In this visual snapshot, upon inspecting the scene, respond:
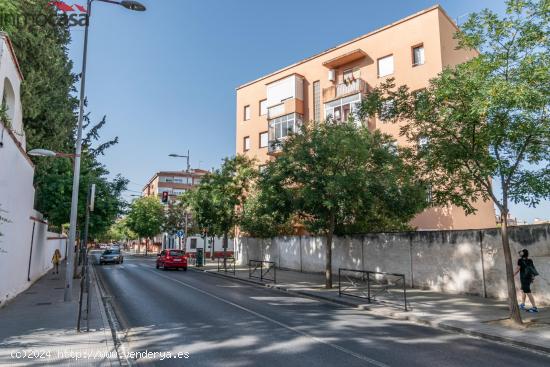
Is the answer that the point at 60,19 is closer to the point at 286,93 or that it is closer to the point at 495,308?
the point at 286,93

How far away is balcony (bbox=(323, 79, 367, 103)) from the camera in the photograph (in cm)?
2689

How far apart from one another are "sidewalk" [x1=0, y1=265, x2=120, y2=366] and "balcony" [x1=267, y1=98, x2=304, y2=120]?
22.5 meters

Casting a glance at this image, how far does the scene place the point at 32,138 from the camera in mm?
18875

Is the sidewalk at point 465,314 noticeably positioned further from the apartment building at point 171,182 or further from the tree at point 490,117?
the apartment building at point 171,182

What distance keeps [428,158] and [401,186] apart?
460cm

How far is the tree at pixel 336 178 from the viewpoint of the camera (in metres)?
14.9

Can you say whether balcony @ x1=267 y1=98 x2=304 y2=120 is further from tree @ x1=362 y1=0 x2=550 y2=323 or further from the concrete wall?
tree @ x1=362 y1=0 x2=550 y2=323

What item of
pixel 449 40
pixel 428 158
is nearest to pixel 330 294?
pixel 428 158

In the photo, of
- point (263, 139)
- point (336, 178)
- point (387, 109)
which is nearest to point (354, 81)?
point (263, 139)

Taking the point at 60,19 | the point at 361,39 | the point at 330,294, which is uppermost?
the point at 361,39

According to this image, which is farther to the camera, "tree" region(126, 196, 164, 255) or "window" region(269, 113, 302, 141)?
"tree" region(126, 196, 164, 255)

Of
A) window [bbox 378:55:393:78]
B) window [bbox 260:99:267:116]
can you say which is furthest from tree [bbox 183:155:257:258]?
window [bbox 378:55:393:78]

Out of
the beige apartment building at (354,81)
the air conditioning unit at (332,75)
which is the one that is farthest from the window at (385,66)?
the air conditioning unit at (332,75)

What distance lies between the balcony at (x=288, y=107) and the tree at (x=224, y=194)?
619 centimetres
